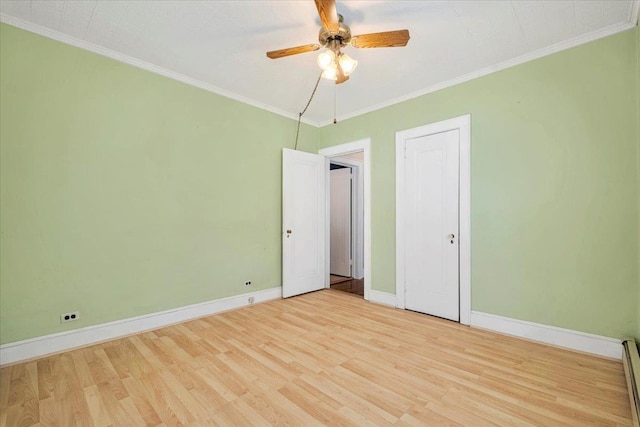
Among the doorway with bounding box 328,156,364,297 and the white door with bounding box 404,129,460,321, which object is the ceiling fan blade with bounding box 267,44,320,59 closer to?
the white door with bounding box 404,129,460,321

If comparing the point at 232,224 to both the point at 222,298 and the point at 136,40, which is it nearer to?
the point at 222,298

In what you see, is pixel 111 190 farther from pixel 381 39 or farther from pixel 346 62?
pixel 381 39

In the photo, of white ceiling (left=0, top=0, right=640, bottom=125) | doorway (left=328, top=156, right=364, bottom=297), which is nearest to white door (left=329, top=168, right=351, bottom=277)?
doorway (left=328, top=156, right=364, bottom=297)

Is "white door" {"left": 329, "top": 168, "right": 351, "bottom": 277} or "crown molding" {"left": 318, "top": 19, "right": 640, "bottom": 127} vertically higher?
"crown molding" {"left": 318, "top": 19, "right": 640, "bottom": 127}

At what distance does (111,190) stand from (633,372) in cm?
427

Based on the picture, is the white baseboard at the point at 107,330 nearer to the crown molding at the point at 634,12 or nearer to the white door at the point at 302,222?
the white door at the point at 302,222

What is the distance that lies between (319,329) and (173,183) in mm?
2242

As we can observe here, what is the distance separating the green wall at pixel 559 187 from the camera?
2232mm

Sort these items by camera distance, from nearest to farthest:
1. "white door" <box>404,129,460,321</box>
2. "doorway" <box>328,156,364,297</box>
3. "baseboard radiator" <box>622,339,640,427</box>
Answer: "baseboard radiator" <box>622,339,640,427</box> → "white door" <box>404,129,460,321</box> → "doorway" <box>328,156,364,297</box>

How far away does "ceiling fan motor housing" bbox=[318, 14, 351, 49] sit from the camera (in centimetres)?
207

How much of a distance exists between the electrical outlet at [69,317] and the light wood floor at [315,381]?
28 cm

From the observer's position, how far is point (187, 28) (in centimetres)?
231

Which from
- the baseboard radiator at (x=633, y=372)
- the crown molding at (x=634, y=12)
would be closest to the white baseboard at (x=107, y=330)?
the baseboard radiator at (x=633, y=372)

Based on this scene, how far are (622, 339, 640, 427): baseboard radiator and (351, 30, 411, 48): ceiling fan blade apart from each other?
2609mm
